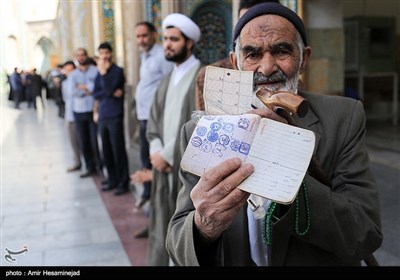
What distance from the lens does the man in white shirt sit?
2629 millimetres

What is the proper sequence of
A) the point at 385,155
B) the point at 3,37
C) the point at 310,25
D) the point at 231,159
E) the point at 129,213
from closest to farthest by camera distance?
the point at 231,159 → the point at 3,37 → the point at 310,25 → the point at 129,213 → the point at 385,155

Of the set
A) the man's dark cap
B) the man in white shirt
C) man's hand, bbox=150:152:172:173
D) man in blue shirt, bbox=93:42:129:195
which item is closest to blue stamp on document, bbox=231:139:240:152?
the man's dark cap

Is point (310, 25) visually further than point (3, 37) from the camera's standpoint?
Yes

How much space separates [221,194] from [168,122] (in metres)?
1.80

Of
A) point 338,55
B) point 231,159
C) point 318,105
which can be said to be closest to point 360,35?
point 338,55

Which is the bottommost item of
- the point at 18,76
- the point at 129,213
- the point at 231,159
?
the point at 129,213

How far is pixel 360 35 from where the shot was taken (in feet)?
25.1

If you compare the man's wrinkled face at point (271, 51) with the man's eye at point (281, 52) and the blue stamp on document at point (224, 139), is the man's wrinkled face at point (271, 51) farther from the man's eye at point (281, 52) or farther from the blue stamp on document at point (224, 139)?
the blue stamp on document at point (224, 139)

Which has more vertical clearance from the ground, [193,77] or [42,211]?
[193,77]

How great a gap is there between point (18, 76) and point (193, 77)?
3.76 feet

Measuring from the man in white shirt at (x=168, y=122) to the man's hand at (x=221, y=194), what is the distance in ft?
5.05

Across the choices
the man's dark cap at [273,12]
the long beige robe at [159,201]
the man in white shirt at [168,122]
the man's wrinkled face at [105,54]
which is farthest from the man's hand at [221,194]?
the man's wrinkled face at [105,54]

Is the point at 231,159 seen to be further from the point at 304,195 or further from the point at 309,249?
the point at 309,249

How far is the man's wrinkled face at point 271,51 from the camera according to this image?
1106 mm
